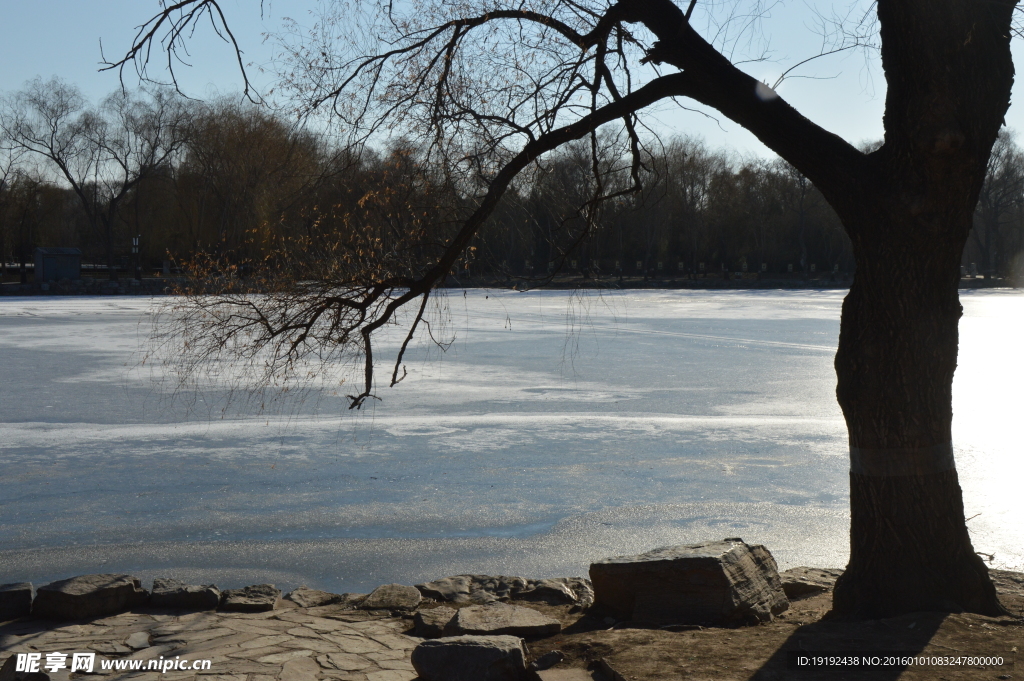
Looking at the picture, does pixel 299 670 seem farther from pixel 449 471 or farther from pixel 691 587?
pixel 449 471

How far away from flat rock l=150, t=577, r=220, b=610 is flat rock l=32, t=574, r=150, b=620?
0.10 meters

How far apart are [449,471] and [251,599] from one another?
3424 millimetres

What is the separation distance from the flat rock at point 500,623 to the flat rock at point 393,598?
62 centimetres

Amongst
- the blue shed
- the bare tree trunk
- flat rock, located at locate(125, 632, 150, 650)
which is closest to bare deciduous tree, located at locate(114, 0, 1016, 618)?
the bare tree trunk

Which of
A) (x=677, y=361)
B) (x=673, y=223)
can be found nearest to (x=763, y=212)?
(x=673, y=223)

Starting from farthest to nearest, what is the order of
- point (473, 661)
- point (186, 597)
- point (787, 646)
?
1. point (186, 597)
2. point (787, 646)
3. point (473, 661)

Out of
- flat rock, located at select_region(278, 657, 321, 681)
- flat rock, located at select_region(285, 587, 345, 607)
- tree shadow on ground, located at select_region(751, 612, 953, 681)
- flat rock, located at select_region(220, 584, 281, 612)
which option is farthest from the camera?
flat rock, located at select_region(285, 587, 345, 607)

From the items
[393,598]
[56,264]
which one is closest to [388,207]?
[393,598]

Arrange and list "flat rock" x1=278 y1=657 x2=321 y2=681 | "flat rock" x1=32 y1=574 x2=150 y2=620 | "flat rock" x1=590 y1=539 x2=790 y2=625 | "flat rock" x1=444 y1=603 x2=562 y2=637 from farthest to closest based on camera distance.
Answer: "flat rock" x1=32 y1=574 x2=150 y2=620, "flat rock" x1=590 y1=539 x2=790 y2=625, "flat rock" x1=444 y1=603 x2=562 y2=637, "flat rock" x1=278 y1=657 x2=321 y2=681

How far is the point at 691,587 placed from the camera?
509 centimetres

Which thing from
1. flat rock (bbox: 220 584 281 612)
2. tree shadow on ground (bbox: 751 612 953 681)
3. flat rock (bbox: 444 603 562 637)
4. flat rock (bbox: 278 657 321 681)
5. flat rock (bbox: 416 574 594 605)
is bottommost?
flat rock (bbox: 220 584 281 612)

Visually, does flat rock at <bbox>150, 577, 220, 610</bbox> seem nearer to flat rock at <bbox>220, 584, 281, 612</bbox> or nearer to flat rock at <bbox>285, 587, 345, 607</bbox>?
flat rock at <bbox>220, 584, 281, 612</bbox>

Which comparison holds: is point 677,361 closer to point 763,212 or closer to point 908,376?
point 908,376

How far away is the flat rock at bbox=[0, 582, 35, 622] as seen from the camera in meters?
5.46
